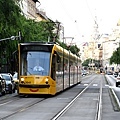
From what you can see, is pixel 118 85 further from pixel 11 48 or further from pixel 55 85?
pixel 55 85

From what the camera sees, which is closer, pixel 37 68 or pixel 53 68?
pixel 37 68

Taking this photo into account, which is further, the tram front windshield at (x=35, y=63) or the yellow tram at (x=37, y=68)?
the tram front windshield at (x=35, y=63)

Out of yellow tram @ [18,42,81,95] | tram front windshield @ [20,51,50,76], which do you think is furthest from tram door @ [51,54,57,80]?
tram front windshield @ [20,51,50,76]

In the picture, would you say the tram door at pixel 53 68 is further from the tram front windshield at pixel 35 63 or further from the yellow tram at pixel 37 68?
the tram front windshield at pixel 35 63

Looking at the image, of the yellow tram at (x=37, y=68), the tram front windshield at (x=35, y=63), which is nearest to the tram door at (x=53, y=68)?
the yellow tram at (x=37, y=68)

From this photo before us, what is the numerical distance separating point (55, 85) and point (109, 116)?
13636 mm

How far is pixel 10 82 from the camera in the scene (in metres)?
38.4

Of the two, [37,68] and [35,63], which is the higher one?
[35,63]

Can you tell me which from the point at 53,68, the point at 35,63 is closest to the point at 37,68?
the point at 35,63

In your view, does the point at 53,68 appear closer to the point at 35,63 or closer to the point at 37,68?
the point at 37,68

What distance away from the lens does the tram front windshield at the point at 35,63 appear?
3131cm

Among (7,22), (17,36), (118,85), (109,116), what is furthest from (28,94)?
(118,85)

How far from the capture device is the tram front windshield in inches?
1233

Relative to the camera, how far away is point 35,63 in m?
31.4
